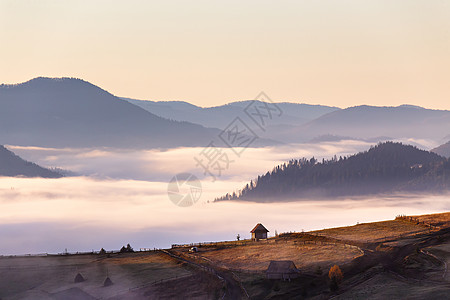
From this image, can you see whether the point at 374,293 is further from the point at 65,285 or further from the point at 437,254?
the point at 65,285

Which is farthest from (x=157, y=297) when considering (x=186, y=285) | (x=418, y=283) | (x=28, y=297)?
(x=418, y=283)

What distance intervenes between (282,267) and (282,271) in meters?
1.08

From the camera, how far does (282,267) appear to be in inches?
6791

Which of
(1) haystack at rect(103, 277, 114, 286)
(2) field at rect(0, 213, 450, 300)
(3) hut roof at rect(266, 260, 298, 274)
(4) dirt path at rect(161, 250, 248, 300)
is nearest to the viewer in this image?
(2) field at rect(0, 213, 450, 300)

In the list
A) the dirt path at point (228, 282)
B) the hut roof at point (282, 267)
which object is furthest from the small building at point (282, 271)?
the dirt path at point (228, 282)

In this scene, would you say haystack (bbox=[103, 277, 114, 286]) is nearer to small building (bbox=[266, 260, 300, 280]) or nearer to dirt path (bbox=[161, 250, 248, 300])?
dirt path (bbox=[161, 250, 248, 300])

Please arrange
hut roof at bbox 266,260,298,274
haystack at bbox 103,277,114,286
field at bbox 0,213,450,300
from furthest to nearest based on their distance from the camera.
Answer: haystack at bbox 103,277,114,286, hut roof at bbox 266,260,298,274, field at bbox 0,213,450,300

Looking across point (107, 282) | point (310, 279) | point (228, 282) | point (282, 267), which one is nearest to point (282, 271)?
point (282, 267)

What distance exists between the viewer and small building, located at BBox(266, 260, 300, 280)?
17075cm

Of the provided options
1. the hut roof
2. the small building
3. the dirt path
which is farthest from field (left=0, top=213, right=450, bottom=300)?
the hut roof

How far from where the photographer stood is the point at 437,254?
174 meters

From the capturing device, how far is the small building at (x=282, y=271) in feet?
560

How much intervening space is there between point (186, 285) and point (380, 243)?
5256cm

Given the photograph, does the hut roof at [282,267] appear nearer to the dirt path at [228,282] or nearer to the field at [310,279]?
the field at [310,279]
